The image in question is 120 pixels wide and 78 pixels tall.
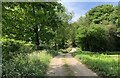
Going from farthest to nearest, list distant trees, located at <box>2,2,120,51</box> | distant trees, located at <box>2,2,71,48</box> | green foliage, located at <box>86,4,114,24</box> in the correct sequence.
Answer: green foliage, located at <box>86,4,114,24</box>, distant trees, located at <box>2,2,120,51</box>, distant trees, located at <box>2,2,71,48</box>

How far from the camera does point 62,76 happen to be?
41.3 ft

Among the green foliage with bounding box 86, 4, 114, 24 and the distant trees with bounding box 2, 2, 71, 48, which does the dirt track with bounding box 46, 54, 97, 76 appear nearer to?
the distant trees with bounding box 2, 2, 71, 48

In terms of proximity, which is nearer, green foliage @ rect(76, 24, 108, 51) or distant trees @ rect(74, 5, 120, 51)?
green foliage @ rect(76, 24, 108, 51)

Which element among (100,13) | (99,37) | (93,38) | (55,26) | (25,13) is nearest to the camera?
(25,13)

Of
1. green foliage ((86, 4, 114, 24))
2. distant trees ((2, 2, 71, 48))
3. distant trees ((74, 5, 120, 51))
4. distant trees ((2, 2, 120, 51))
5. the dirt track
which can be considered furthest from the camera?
green foliage ((86, 4, 114, 24))

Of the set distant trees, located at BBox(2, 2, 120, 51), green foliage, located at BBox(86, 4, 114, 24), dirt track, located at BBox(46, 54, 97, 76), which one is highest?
green foliage, located at BBox(86, 4, 114, 24)

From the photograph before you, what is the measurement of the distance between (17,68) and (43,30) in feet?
81.7

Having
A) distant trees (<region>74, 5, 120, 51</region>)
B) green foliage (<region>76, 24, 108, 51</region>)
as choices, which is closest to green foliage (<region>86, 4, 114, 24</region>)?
distant trees (<region>74, 5, 120, 51</region>)

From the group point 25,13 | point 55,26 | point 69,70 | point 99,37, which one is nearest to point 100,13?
point 99,37

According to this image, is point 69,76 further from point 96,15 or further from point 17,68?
point 96,15

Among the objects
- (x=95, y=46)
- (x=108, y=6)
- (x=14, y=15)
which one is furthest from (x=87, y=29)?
(x=14, y=15)

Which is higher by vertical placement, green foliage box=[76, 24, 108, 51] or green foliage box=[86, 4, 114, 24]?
green foliage box=[86, 4, 114, 24]

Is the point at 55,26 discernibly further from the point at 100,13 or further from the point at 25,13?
the point at 100,13

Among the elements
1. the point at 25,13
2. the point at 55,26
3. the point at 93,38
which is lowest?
the point at 93,38
